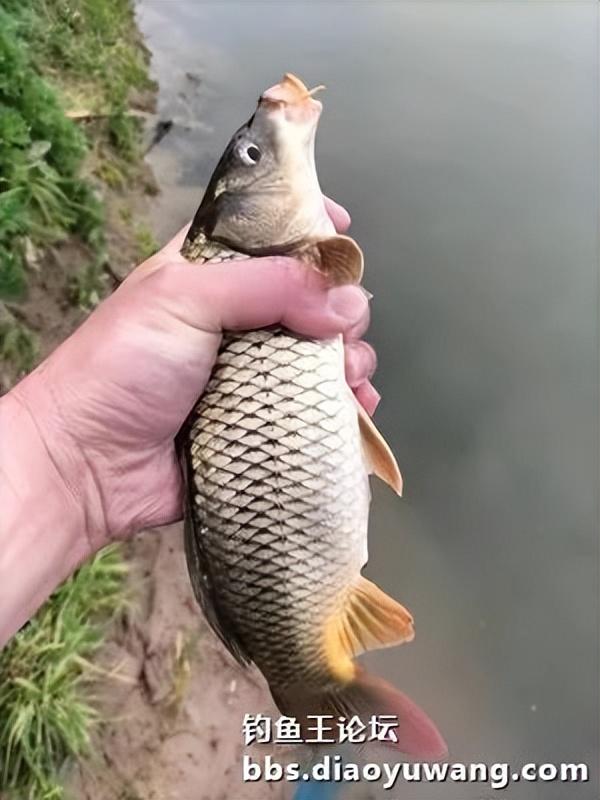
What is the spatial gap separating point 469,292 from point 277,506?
2592 mm

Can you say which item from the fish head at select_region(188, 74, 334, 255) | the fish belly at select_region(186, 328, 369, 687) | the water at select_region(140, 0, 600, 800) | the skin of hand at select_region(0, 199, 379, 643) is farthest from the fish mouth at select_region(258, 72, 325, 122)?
the water at select_region(140, 0, 600, 800)

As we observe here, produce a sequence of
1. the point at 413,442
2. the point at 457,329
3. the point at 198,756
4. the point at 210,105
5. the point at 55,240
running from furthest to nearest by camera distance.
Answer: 1. the point at 210,105
2. the point at 457,329
3. the point at 413,442
4. the point at 55,240
5. the point at 198,756

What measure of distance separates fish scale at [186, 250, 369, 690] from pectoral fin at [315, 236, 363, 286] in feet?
0.37

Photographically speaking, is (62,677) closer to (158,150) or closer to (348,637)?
(348,637)

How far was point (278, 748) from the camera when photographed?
8.20 feet

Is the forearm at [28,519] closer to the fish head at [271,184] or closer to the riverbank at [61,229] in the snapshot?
the fish head at [271,184]

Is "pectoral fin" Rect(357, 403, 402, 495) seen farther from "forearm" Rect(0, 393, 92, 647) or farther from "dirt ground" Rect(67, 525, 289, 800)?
"dirt ground" Rect(67, 525, 289, 800)

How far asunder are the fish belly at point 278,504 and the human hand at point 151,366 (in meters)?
0.07

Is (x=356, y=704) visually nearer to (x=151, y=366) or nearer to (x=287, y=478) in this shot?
(x=287, y=478)

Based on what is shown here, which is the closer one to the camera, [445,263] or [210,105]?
[445,263]

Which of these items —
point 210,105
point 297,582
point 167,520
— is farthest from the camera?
point 210,105

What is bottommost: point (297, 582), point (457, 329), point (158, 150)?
point (457, 329)

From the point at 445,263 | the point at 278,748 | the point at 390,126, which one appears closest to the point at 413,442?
the point at 445,263

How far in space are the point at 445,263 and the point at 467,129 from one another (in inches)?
29.3
